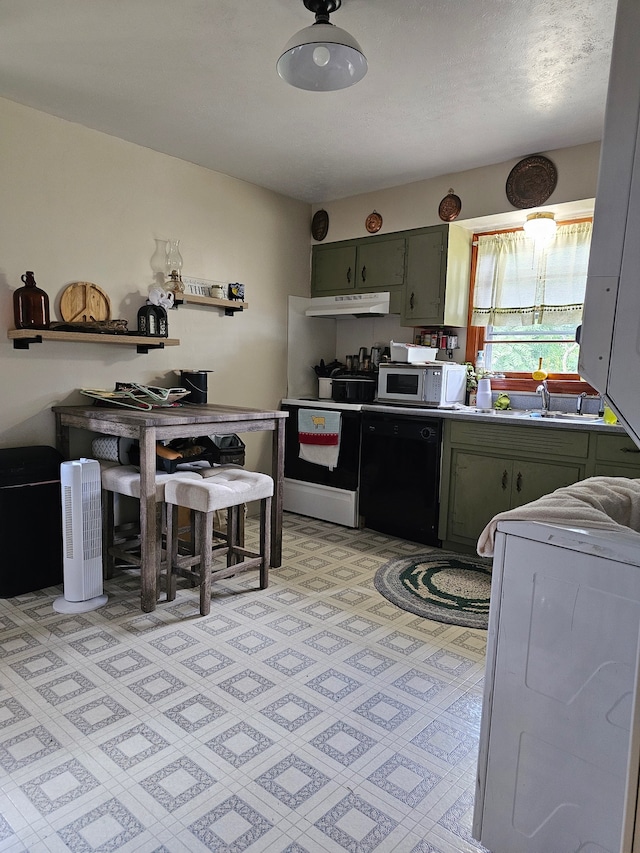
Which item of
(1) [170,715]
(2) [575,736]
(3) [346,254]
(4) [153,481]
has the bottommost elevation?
(1) [170,715]

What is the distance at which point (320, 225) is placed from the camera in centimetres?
470

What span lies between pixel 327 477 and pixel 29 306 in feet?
7.45

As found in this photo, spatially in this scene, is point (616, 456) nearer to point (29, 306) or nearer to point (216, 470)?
point (216, 470)

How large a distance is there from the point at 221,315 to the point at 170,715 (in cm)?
288

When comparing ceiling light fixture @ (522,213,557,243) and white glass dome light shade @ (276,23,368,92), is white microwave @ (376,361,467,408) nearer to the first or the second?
ceiling light fixture @ (522,213,557,243)

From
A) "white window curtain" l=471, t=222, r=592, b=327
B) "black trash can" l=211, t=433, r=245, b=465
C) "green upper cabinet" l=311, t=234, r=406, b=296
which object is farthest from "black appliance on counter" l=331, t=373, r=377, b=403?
"black trash can" l=211, t=433, r=245, b=465

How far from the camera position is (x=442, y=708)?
6.43 ft

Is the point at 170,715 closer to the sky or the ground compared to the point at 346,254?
closer to the ground

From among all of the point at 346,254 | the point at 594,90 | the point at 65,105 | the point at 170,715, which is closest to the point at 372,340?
the point at 346,254

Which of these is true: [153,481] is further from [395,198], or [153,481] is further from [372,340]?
[395,198]

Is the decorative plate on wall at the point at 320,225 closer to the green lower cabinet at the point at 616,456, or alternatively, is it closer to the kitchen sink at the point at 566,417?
the kitchen sink at the point at 566,417

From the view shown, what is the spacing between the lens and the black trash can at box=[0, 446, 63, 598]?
271cm

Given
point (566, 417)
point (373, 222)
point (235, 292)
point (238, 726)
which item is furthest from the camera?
point (373, 222)

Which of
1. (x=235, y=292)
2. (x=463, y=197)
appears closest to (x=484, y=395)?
(x=463, y=197)
